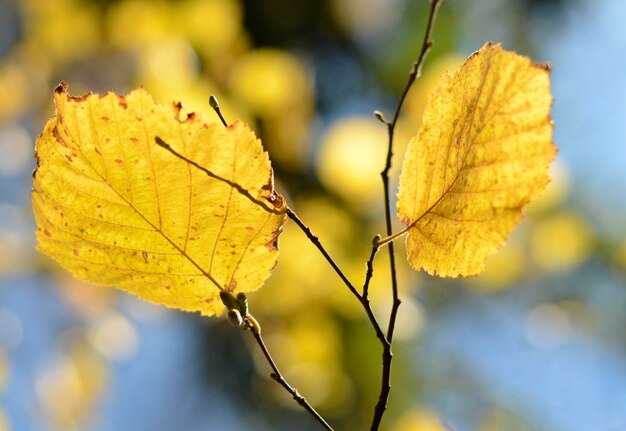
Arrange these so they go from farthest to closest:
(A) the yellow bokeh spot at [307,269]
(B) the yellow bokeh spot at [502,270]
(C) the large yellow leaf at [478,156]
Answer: (B) the yellow bokeh spot at [502,270] < (A) the yellow bokeh spot at [307,269] < (C) the large yellow leaf at [478,156]

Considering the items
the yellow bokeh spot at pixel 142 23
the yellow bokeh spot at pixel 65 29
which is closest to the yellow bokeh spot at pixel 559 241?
the yellow bokeh spot at pixel 142 23

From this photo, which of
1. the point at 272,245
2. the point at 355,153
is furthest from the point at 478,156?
the point at 355,153

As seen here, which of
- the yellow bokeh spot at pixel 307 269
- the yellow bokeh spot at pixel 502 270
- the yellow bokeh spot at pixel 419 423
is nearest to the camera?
the yellow bokeh spot at pixel 419 423

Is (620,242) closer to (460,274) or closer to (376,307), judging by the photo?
(376,307)

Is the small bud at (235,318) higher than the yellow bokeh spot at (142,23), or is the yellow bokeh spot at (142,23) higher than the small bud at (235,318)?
the yellow bokeh spot at (142,23)

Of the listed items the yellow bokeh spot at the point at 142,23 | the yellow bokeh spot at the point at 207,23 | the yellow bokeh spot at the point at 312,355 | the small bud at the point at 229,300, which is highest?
the yellow bokeh spot at the point at 207,23

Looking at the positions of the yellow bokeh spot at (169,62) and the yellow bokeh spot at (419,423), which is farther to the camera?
the yellow bokeh spot at (169,62)

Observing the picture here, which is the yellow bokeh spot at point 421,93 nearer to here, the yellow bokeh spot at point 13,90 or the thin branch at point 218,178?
the thin branch at point 218,178
